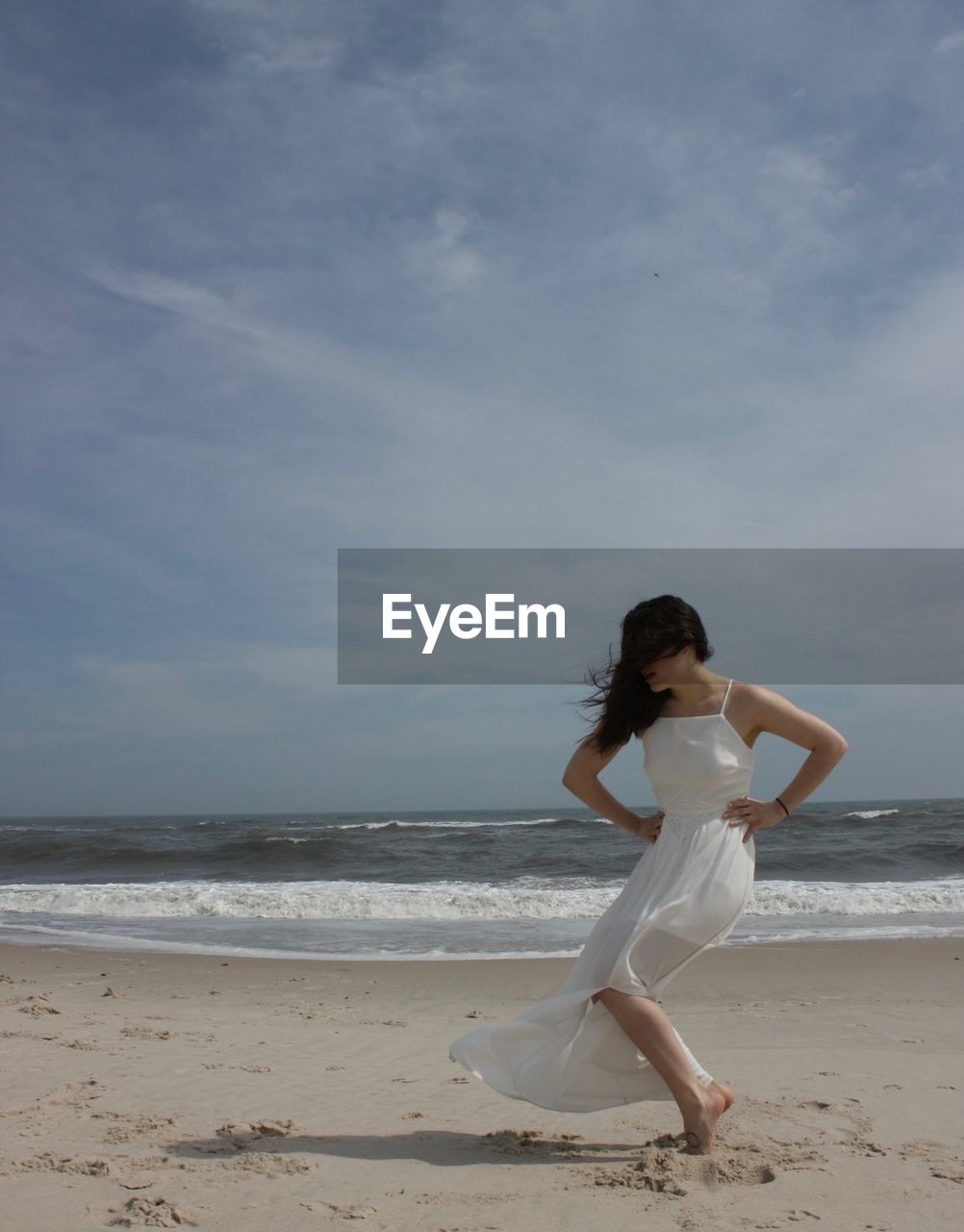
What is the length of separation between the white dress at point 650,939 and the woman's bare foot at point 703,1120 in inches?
2.4

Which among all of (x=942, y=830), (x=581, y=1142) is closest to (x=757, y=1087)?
(x=581, y=1142)

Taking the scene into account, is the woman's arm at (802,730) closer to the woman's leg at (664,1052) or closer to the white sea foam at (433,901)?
the woman's leg at (664,1052)

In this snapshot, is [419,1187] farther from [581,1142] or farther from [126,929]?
[126,929]

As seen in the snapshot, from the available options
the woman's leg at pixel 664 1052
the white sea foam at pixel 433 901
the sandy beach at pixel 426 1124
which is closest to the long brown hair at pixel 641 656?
the woman's leg at pixel 664 1052

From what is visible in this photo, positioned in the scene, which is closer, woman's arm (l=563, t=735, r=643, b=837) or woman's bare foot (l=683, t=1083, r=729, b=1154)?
woman's bare foot (l=683, t=1083, r=729, b=1154)

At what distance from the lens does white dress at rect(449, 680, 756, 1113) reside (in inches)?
133

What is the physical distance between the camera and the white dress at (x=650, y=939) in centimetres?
338

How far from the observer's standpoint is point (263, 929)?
1221 cm

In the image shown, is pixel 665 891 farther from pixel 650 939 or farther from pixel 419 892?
pixel 419 892

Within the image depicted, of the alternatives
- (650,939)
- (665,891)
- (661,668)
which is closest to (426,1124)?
(650,939)

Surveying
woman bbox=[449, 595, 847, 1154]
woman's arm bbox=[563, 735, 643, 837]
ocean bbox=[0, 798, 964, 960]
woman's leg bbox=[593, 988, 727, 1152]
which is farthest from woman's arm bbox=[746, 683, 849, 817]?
ocean bbox=[0, 798, 964, 960]

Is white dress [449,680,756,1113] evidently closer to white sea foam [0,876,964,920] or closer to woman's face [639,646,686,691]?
woman's face [639,646,686,691]

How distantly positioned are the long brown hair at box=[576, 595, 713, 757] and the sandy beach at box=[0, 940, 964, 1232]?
1.44 metres

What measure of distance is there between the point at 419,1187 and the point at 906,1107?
2153 mm
